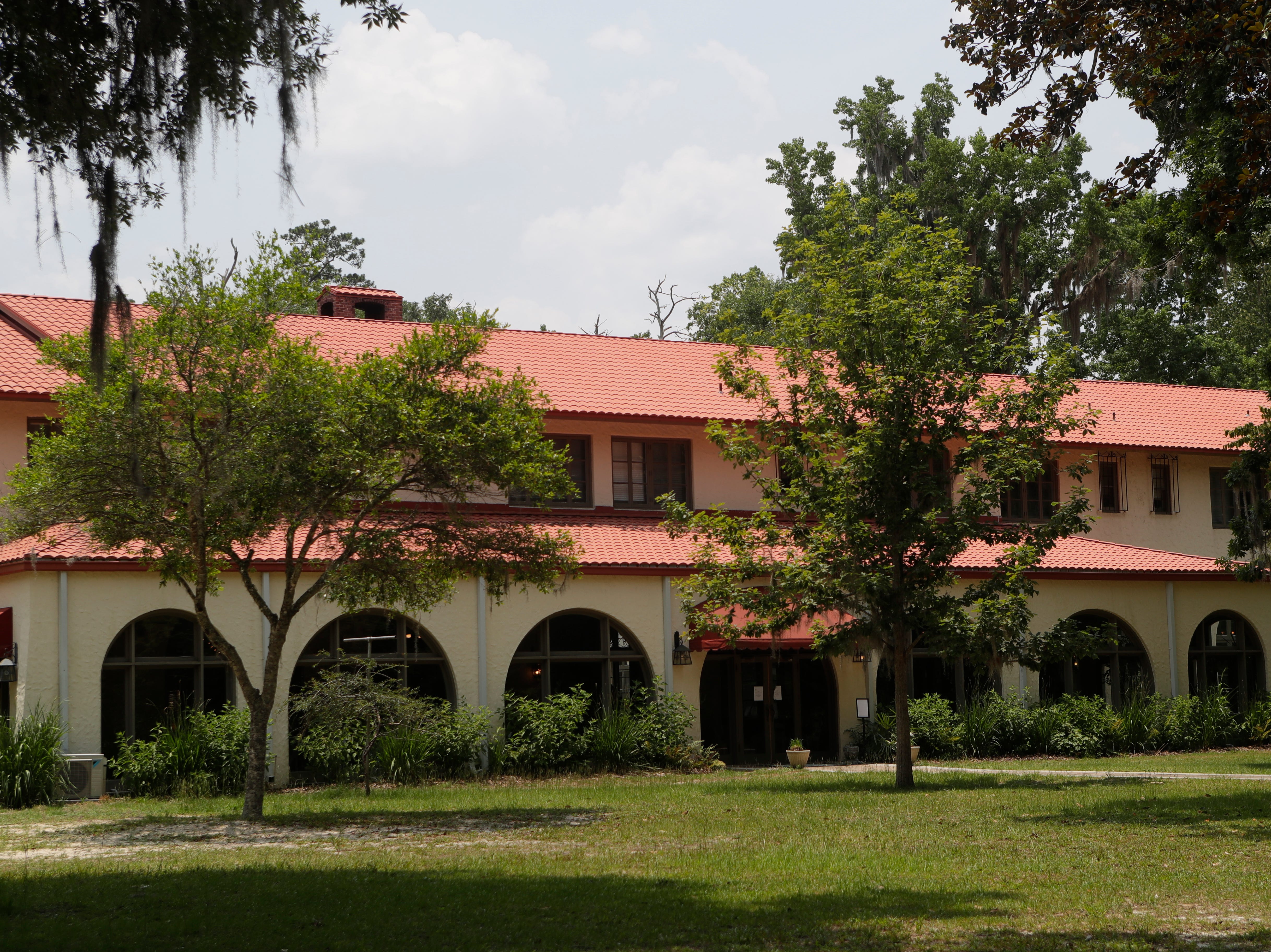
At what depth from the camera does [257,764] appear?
15883 millimetres

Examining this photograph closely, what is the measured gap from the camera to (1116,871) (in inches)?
436

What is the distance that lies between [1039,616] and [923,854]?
48.6 ft

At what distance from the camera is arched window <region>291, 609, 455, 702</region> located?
22203 mm

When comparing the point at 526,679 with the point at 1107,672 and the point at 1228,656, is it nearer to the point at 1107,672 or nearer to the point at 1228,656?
the point at 1107,672

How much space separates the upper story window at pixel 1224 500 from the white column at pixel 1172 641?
17.3 ft

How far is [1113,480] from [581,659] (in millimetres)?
14031

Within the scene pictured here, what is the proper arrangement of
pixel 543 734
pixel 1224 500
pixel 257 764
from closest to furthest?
pixel 257 764, pixel 543 734, pixel 1224 500

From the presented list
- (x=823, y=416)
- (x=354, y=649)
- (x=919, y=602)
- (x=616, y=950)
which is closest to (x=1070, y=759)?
(x=919, y=602)

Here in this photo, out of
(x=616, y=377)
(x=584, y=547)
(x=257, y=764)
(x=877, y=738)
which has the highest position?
(x=616, y=377)

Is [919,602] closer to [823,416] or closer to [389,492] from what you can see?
[823,416]

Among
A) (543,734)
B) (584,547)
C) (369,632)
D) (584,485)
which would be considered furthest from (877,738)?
(369,632)

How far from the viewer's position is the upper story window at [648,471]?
26.5 metres

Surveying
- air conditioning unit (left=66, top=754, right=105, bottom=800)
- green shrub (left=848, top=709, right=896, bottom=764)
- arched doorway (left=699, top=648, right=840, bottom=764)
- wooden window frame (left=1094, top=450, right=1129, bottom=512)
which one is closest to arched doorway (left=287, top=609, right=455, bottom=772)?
air conditioning unit (left=66, top=754, right=105, bottom=800)

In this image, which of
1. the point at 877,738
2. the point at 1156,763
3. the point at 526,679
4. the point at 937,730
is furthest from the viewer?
the point at 877,738
